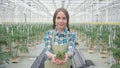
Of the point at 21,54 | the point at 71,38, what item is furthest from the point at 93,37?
the point at 71,38

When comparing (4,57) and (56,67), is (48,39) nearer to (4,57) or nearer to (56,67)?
(56,67)

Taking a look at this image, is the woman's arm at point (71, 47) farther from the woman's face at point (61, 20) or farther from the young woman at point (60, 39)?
the woman's face at point (61, 20)

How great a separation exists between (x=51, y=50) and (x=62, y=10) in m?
0.37

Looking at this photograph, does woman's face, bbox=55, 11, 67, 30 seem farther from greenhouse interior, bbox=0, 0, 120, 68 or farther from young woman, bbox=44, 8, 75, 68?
greenhouse interior, bbox=0, 0, 120, 68

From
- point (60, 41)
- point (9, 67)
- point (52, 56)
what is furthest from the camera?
point (9, 67)

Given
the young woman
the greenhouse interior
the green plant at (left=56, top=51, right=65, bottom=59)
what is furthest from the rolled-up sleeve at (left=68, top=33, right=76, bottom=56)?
the greenhouse interior

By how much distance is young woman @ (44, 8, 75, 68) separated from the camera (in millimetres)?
2381

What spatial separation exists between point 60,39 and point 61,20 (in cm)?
18

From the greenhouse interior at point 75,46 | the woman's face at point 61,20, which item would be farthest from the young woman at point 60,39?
the greenhouse interior at point 75,46

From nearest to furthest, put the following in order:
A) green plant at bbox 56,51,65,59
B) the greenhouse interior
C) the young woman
→ green plant at bbox 56,51,65,59 → the young woman → the greenhouse interior

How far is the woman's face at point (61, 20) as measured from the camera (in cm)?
241

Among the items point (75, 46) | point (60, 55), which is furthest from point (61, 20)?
point (75, 46)

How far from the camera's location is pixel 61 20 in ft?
7.88

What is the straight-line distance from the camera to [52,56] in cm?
229
